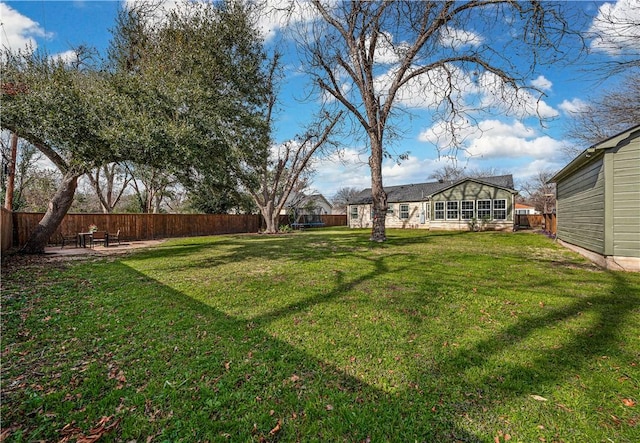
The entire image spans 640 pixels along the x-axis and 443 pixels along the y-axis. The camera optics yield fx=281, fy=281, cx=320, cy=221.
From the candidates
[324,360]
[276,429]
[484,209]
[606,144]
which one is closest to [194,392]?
[276,429]

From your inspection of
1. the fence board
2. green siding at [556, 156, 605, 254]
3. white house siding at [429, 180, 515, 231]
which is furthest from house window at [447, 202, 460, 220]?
the fence board

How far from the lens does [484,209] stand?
61.9ft

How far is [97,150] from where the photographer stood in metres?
7.41

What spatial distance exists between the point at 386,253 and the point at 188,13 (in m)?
13.4

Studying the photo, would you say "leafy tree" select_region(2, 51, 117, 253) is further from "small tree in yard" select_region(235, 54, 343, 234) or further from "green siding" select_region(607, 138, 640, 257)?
"green siding" select_region(607, 138, 640, 257)

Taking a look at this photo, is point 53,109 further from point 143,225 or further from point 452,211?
point 452,211

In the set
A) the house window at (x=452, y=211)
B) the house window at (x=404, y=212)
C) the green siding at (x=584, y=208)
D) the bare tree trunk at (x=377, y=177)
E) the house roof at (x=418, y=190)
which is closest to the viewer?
the green siding at (x=584, y=208)

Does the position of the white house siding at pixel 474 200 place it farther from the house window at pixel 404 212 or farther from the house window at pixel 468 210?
the house window at pixel 404 212

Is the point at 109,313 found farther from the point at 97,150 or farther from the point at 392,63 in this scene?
the point at 392,63

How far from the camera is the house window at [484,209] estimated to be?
18734 mm

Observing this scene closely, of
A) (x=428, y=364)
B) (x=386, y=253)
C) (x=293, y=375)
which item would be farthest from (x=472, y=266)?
(x=293, y=375)

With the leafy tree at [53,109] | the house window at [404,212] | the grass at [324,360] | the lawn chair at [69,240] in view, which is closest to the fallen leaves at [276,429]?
the grass at [324,360]

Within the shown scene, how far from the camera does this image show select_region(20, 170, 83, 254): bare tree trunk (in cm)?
873

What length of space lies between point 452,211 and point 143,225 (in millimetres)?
20131
